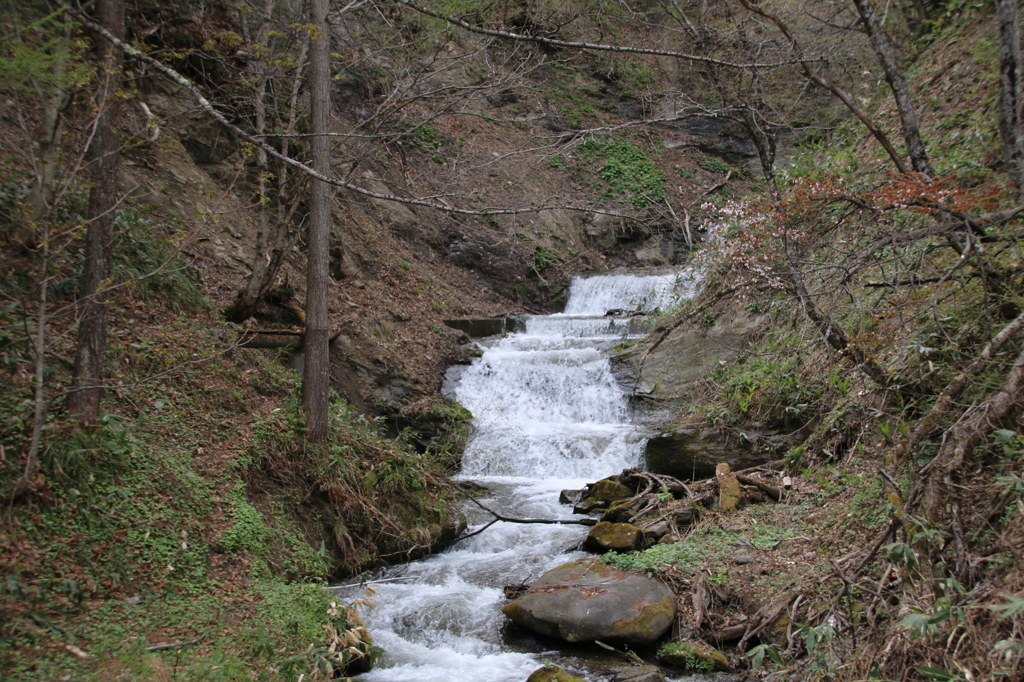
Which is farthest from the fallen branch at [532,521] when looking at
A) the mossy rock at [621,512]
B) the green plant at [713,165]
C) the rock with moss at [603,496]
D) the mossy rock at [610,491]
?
the green plant at [713,165]

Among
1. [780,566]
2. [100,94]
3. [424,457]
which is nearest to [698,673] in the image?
[780,566]

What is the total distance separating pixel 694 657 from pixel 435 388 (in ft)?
25.0

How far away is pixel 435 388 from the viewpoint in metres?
11.5

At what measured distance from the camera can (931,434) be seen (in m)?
4.19

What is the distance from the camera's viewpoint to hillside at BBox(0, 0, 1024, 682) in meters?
3.65

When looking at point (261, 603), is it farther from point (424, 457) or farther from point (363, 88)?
point (363, 88)

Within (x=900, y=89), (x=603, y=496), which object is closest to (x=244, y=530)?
(x=603, y=496)

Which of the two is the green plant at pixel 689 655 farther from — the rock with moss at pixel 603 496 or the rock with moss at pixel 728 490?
the rock with moss at pixel 603 496

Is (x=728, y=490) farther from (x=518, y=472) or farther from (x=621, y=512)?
(x=518, y=472)

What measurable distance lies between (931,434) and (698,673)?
2.37 metres

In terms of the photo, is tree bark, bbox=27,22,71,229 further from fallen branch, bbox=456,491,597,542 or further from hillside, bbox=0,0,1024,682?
fallen branch, bbox=456,491,597,542

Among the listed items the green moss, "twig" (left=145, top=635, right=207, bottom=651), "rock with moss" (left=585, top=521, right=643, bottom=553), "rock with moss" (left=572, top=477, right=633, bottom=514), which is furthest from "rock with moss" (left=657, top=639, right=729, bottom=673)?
the green moss

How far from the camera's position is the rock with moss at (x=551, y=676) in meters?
4.26

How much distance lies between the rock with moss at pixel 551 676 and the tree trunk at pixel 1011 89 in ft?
14.9
